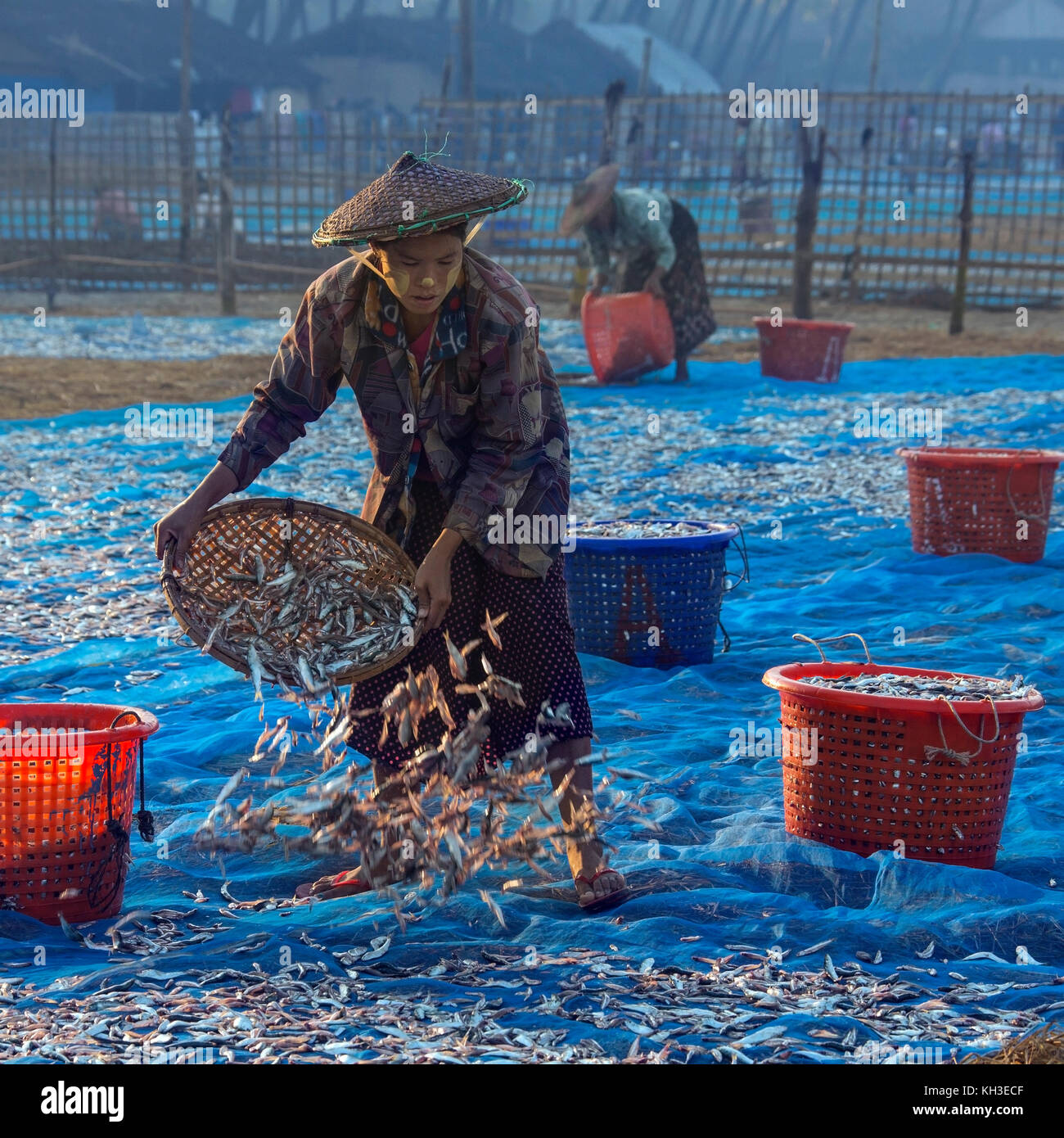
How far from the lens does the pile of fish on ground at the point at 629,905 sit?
249 centimetres

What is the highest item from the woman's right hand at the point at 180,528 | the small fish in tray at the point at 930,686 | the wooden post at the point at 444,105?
the wooden post at the point at 444,105

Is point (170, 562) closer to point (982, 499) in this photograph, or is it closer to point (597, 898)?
point (597, 898)

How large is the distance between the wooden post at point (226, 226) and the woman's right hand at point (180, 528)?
12.8 metres

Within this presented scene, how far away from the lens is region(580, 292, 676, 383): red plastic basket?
33.4 ft

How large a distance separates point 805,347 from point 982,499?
4852 mm

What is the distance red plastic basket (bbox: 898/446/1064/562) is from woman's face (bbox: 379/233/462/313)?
3461 mm

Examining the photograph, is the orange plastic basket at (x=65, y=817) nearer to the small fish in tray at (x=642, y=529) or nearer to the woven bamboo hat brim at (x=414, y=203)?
the woven bamboo hat brim at (x=414, y=203)

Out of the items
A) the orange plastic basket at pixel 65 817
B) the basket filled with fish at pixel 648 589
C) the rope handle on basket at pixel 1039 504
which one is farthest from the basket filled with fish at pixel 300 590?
the rope handle on basket at pixel 1039 504

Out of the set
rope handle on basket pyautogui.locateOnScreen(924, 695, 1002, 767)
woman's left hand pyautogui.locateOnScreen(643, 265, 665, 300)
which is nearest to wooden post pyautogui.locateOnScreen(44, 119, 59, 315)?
woman's left hand pyautogui.locateOnScreen(643, 265, 665, 300)

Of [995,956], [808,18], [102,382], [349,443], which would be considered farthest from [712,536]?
[808,18]

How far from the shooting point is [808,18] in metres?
52.4

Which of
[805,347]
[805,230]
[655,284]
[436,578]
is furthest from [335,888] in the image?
[805,230]

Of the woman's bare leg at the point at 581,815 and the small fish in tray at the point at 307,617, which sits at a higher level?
the small fish in tray at the point at 307,617
